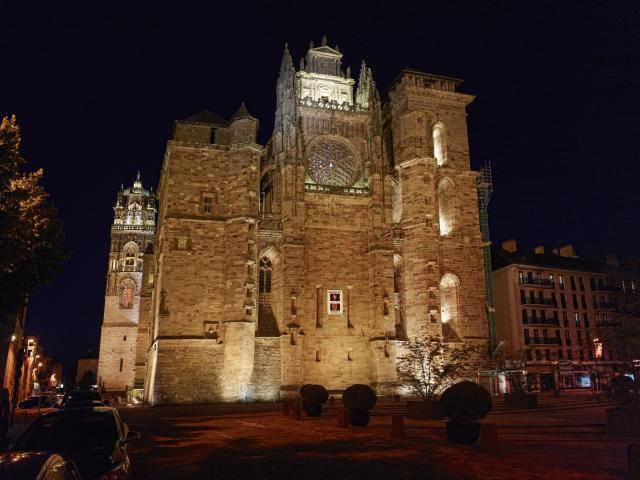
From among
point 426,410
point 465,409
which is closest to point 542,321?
point 426,410

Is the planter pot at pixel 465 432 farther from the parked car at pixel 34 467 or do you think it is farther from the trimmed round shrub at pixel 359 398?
the parked car at pixel 34 467

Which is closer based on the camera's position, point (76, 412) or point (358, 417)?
point (76, 412)

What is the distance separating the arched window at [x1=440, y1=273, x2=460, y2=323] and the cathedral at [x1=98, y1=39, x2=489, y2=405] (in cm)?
10

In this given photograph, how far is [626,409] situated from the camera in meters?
15.8

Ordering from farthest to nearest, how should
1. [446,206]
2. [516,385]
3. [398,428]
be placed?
[446,206]
[516,385]
[398,428]

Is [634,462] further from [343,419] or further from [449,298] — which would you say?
[449,298]

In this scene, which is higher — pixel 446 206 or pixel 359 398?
pixel 446 206

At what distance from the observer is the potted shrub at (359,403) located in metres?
18.2

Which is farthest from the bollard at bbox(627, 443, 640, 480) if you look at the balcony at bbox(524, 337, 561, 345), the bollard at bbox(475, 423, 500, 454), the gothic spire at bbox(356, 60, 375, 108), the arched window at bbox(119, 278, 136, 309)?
the arched window at bbox(119, 278, 136, 309)

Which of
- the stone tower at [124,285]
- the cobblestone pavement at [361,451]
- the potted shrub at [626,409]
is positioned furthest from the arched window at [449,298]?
the stone tower at [124,285]

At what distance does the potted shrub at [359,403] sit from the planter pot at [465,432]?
4.31m

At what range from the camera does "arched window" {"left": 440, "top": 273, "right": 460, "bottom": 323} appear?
36.6 m

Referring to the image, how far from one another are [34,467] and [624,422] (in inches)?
661

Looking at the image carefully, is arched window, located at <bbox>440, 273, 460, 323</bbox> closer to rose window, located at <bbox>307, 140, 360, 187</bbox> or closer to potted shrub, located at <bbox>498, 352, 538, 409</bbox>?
potted shrub, located at <bbox>498, 352, 538, 409</bbox>
